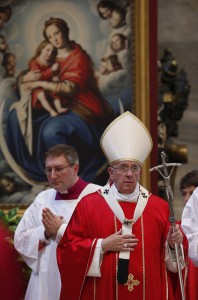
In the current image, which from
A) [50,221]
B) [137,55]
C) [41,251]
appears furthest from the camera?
[137,55]

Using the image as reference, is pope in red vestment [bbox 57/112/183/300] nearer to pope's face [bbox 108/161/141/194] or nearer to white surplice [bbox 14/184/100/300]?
pope's face [bbox 108/161/141/194]

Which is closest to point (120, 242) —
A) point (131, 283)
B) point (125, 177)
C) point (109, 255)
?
point (109, 255)

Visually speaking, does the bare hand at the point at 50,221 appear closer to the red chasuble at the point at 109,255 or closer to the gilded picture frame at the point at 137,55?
the red chasuble at the point at 109,255

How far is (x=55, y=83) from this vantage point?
8.23m

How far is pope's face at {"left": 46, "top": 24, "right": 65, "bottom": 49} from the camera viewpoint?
8188mm

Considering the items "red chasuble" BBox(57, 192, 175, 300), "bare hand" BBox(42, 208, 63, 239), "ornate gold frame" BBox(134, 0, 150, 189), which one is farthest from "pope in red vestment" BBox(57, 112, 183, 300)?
"ornate gold frame" BBox(134, 0, 150, 189)

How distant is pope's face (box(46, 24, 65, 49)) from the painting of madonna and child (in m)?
0.01

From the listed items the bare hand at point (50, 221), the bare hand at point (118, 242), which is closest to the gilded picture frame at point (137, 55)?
the bare hand at point (50, 221)

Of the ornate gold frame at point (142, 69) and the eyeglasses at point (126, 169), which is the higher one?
the ornate gold frame at point (142, 69)

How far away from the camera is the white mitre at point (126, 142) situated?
5.17 meters

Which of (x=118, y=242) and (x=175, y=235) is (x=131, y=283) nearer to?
(x=118, y=242)

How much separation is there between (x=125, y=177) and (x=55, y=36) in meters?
3.50

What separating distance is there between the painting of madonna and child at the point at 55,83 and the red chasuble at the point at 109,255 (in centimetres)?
305

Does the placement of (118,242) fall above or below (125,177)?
below
